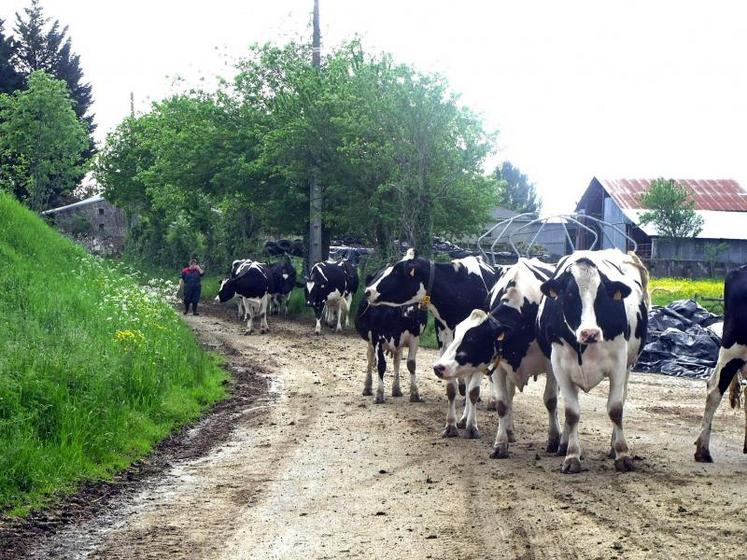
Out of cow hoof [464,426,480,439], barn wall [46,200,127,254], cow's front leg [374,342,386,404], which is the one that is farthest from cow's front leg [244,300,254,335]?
barn wall [46,200,127,254]

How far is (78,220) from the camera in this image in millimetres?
62219

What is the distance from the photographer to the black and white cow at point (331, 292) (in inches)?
1079

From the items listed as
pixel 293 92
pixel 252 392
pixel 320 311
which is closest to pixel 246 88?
pixel 293 92

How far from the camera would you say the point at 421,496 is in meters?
8.72

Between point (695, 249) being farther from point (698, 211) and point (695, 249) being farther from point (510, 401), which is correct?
point (510, 401)

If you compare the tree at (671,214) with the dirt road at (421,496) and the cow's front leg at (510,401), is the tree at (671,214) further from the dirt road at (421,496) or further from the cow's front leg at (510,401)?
the cow's front leg at (510,401)

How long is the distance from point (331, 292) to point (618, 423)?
59.1 feet

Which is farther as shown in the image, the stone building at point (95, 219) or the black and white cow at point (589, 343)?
the stone building at point (95, 219)

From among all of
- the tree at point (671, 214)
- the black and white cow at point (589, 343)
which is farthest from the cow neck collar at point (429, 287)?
the tree at point (671, 214)

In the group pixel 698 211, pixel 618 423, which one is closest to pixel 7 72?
pixel 698 211

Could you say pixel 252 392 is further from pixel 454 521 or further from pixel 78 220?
pixel 78 220

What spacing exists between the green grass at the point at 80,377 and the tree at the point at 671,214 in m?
34.3

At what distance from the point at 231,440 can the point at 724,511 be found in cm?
611

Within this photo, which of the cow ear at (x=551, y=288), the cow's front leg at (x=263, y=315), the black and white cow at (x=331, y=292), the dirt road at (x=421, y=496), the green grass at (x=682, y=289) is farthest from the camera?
the green grass at (x=682, y=289)
